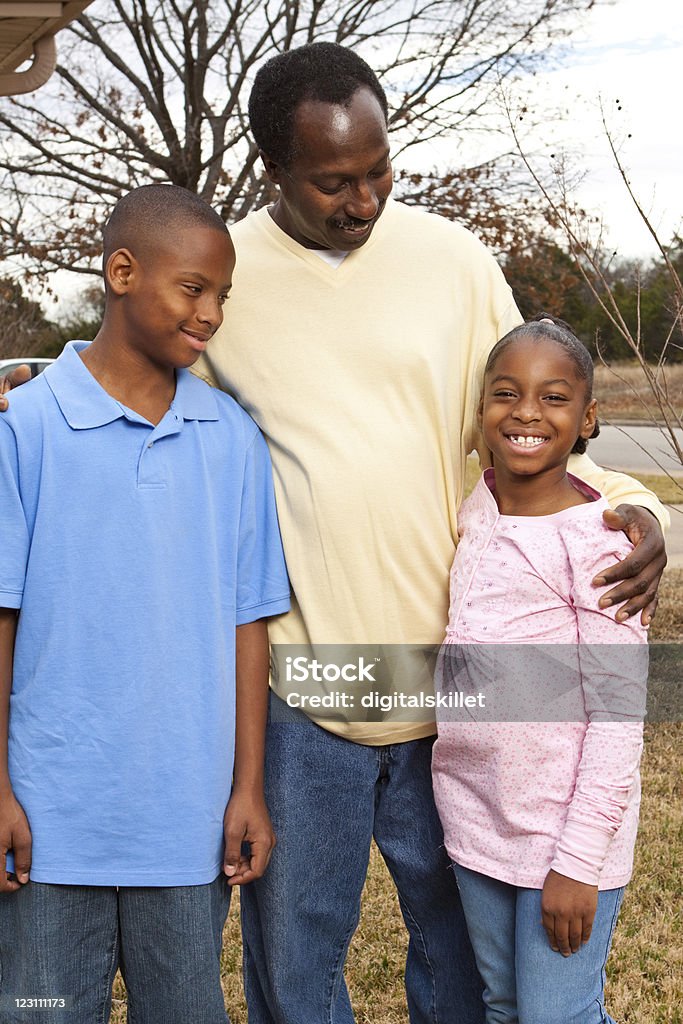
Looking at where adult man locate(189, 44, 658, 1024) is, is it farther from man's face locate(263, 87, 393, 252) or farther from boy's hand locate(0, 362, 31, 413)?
boy's hand locate(0, 362, 31, 413)

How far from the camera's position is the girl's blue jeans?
1.82m

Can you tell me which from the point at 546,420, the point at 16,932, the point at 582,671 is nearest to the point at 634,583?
the point at 582,671

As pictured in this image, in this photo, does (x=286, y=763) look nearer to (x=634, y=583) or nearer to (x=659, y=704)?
(x=634, y=583)

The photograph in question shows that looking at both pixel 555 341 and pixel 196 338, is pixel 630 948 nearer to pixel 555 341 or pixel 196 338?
pixel 555 341

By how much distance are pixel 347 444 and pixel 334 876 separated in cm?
79

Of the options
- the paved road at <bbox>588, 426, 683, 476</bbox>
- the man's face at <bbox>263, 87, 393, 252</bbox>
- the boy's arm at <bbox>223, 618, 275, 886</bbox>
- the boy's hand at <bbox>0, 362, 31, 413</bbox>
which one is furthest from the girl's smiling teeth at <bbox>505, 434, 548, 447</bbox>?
the paved road at <bbox>588, 426, 683, 476</bbox>

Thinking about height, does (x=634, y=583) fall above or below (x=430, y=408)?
below

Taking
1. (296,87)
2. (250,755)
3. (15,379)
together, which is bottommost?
(250,755)

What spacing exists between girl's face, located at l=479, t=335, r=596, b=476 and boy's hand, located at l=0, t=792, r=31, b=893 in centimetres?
97

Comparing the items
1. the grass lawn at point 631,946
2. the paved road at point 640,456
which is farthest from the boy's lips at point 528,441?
the paved road at point 640,456

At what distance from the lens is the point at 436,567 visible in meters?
2.02

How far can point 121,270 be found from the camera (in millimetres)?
1899

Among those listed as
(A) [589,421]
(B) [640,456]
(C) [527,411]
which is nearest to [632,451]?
(B) [640,456]

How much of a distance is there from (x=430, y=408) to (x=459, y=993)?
1.11m
